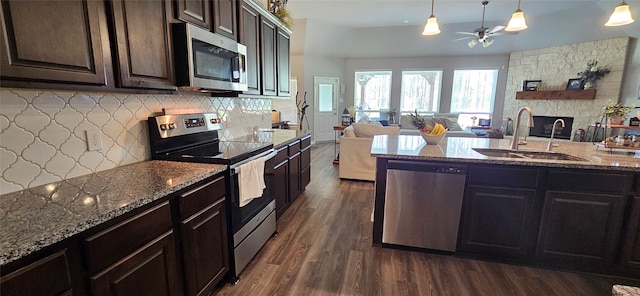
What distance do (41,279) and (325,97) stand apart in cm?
771

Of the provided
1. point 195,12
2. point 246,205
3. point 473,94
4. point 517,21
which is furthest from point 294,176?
point 473,94

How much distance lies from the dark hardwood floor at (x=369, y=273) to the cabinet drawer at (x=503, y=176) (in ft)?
2.25

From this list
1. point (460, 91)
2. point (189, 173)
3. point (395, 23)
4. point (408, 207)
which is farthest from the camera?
point (460, 91)

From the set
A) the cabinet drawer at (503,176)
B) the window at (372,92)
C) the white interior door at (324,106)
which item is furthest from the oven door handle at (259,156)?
the window at (372,92)

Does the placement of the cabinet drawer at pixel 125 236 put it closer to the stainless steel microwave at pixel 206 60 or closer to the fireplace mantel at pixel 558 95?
the stainless steel microwave at pixel 206 60

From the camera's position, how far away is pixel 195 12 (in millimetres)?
1779

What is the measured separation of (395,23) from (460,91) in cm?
307

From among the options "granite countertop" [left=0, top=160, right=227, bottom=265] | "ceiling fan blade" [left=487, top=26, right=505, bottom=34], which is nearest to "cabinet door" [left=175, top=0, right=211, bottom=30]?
"granite countertop" [left=0, top=160, right=227, bottom=265]

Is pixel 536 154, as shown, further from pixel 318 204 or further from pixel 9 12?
pixel 9 12

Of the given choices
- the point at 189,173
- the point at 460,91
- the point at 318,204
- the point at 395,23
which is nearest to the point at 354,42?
the point at 395,23

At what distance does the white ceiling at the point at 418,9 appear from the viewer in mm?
4898

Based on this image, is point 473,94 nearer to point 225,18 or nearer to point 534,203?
point 534,203

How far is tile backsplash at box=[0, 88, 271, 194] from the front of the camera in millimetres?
1199

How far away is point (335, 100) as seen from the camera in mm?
8469
